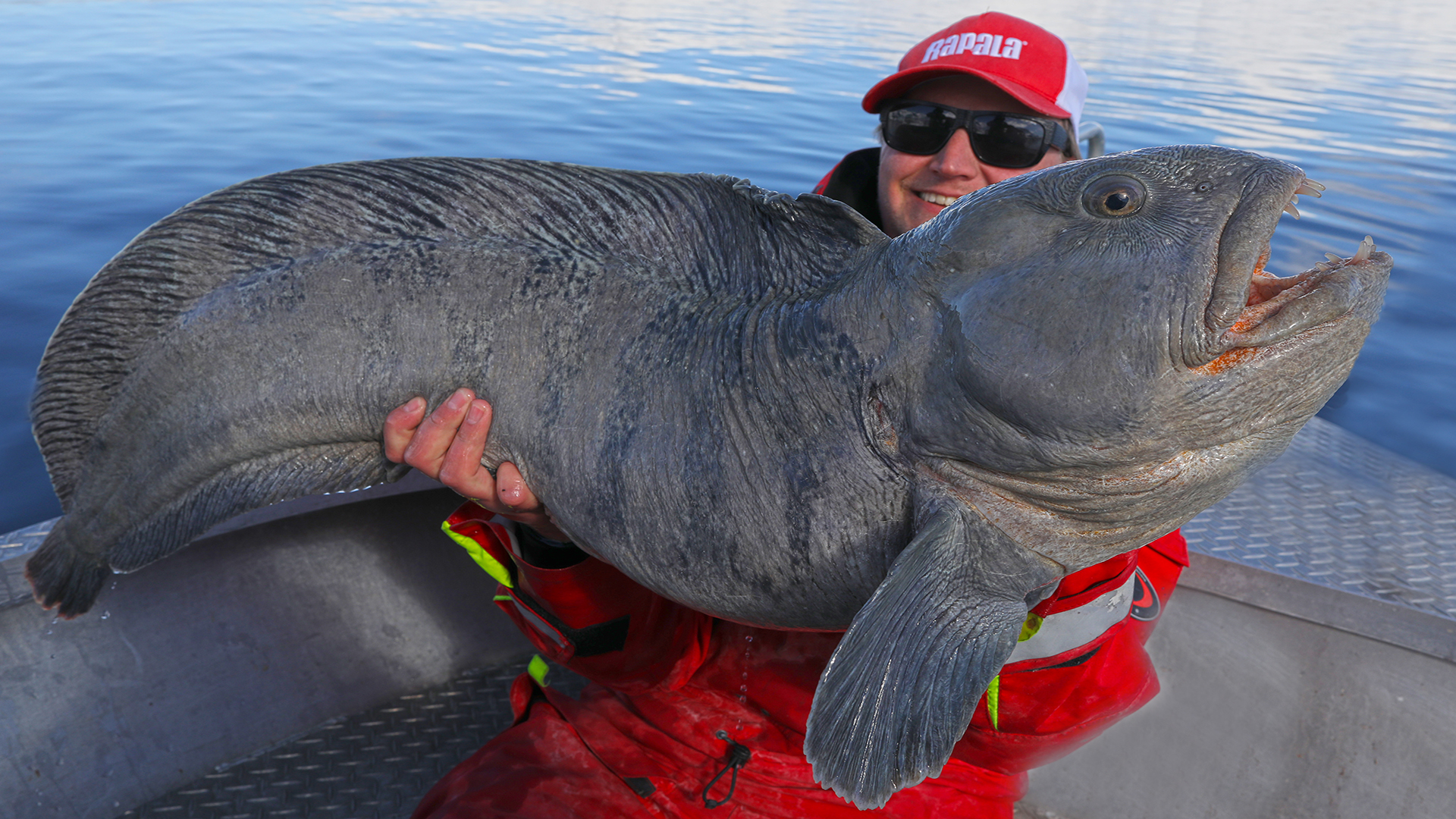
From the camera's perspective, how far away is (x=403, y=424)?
199 centimetres

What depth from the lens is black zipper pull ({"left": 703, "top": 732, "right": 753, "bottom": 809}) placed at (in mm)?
2186

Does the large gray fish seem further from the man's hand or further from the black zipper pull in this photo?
the black zipper pull

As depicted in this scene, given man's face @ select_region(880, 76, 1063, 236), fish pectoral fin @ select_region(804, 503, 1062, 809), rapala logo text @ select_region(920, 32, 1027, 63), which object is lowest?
fish pectoral fin @ select_region(804, 503, 1062, 809)

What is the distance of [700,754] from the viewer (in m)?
2.24

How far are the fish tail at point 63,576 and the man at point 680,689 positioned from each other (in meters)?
0.79

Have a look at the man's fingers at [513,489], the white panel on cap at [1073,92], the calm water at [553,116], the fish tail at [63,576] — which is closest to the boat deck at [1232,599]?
the fish tail at [63,576]

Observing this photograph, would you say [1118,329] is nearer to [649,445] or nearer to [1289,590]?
[649,445]

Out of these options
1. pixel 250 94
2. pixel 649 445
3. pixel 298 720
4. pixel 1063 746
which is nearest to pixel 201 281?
pixel 649 445

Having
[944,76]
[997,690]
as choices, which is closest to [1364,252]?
[997,690]

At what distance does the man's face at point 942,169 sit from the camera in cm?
300

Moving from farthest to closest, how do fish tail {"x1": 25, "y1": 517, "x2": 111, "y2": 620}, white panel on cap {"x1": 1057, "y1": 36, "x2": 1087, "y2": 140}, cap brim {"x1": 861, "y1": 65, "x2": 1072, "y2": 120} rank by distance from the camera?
white panel on cap {"x1": 1057, "y1": 36, "x2": 1087, "y2": 140} → cap brim {"x1": 861, "y1": 65, "x2": 1072, "y2": 120} → fish tail {"x1": 25, "y1": 517, "x2": 111, "y2": 620}

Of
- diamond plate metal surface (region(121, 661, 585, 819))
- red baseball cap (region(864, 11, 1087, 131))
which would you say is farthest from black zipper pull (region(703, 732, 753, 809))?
red baseball cap (region(864, 11, 1087, 131))

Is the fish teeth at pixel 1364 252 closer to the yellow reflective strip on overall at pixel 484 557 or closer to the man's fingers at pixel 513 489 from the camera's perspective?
the man's fingers at pixel 513 489

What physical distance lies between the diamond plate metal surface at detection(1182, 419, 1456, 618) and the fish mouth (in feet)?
4.99
